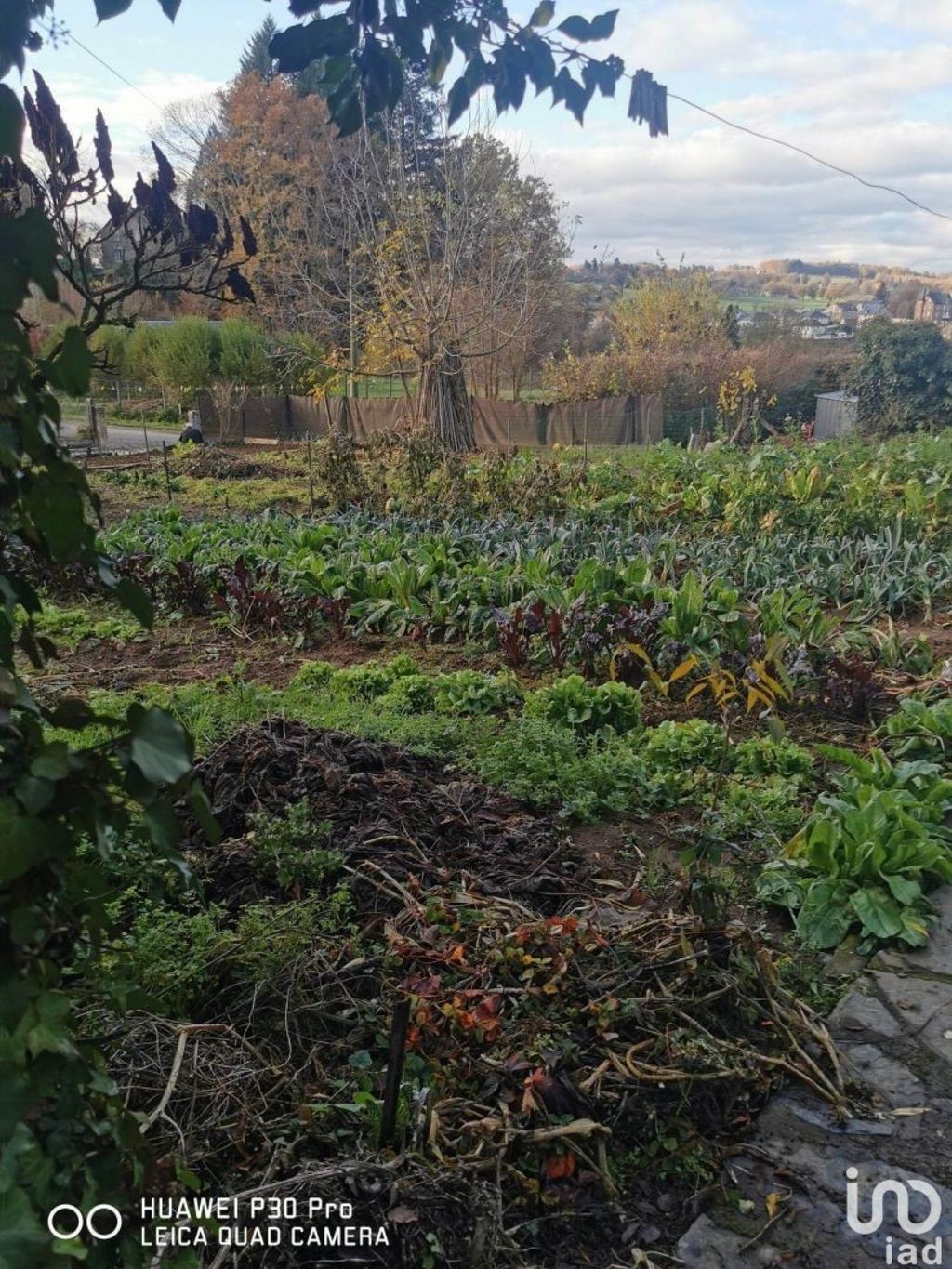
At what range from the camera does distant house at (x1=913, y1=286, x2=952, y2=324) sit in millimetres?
28166

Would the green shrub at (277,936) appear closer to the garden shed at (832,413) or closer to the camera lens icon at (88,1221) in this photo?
the camera lens icon at (88,1221)

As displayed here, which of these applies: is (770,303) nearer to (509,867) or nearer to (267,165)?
(267,165)

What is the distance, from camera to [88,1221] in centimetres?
105

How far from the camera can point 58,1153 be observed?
41.5 inches

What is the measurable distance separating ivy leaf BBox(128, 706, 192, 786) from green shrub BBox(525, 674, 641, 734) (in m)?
3.55

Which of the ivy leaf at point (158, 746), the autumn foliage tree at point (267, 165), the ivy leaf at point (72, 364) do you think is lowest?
the ivy leaf at point (158, 746)

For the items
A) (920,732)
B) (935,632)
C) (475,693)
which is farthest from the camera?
(935,632)

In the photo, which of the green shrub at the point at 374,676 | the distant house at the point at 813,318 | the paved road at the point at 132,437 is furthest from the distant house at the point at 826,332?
the green shrub at the point at 374,676

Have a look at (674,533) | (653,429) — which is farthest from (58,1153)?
(653,429)

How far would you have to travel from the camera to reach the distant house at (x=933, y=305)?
92.4ft

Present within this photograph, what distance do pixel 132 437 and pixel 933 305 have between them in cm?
2260

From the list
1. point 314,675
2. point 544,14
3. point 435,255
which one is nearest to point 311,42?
point 544,14

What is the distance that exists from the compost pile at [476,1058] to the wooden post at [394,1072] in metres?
0.02

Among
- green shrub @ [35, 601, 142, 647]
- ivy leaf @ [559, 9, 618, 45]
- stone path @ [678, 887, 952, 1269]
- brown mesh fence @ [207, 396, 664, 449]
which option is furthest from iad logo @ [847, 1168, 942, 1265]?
brown mesh fence @ [207, 396, 664, 449]
